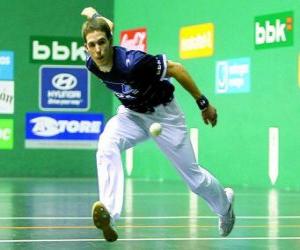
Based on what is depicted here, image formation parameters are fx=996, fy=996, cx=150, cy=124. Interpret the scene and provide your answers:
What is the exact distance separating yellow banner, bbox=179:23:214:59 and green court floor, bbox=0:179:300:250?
10.8 feet

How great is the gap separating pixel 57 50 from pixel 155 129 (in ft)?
41.6

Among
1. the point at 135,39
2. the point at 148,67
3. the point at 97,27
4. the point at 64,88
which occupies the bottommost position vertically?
the point at 148,67

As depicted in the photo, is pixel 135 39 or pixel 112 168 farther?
pixel 135 39

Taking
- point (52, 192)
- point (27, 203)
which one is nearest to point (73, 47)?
point (52, 192)

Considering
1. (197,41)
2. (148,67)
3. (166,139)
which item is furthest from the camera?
(197,41)

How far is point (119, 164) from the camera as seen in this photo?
21.6 ft

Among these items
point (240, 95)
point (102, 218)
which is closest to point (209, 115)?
point (102, 218)

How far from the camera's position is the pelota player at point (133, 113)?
6.49 m

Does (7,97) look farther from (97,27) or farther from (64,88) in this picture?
(97,27)

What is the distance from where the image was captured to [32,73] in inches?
749

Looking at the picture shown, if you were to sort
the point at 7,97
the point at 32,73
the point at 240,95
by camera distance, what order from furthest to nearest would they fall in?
the point at 32,73, the point at 7,97, the point at 240,95

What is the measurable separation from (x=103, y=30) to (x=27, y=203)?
513cm

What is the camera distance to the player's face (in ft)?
21.2

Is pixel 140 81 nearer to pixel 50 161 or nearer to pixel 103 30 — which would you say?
pixel 103 30
